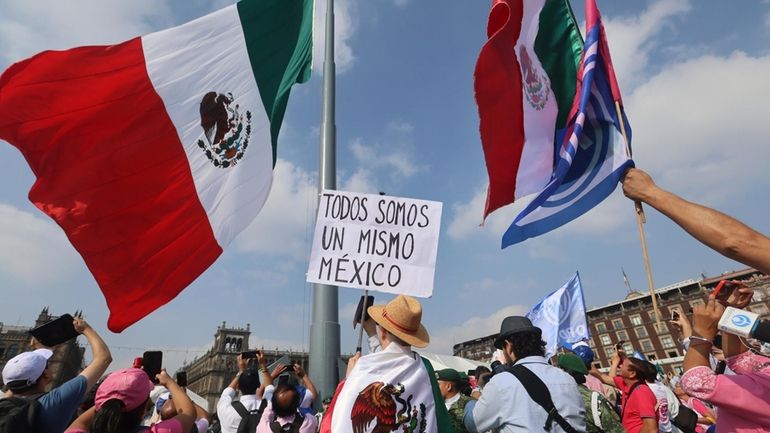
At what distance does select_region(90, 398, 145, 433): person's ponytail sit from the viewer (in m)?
2.13

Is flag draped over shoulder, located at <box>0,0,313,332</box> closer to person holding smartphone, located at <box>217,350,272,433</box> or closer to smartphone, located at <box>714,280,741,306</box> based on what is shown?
person holding smartphone, located at <box>217,350,272,433</box>

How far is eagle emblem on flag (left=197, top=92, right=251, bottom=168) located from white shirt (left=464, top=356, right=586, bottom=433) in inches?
158

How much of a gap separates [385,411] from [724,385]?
1720 mm

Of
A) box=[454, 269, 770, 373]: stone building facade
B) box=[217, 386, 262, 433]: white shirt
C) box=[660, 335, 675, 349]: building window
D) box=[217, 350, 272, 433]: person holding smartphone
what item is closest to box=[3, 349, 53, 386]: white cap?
box=[217, 350, 272, 433]: person holding smartphone

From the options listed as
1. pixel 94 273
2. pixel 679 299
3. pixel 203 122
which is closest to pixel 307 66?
pixel 203 122

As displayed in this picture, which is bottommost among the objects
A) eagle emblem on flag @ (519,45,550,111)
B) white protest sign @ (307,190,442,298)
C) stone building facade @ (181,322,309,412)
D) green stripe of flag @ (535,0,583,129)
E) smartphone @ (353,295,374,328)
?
stone building facade @ (181,322,309,412)

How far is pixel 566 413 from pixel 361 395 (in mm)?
1243

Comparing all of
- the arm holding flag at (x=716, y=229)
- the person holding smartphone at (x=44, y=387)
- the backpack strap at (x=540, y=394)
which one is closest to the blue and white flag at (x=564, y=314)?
the backpack strap at (x=540, y=394)

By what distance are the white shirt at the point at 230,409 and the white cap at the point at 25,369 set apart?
223cm

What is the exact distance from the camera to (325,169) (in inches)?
239

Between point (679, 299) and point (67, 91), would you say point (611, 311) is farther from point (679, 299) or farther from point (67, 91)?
point (67, 91)

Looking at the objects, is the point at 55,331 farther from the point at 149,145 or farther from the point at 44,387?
the point at 149,145

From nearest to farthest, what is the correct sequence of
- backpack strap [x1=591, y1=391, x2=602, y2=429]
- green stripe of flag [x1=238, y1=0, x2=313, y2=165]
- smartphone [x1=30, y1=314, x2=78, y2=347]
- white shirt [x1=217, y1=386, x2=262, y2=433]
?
smartphone [x1=30, y1=314, x2=78, y2=347], backpack strap [x1=591, y1=391, x2=602, y2=429], white shirt [x1=217, y1=386, x2=262, y2=433], green stripe of flag [x1=238, y1=0, x2=313, y2=165]

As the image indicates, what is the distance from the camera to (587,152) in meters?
4.41
